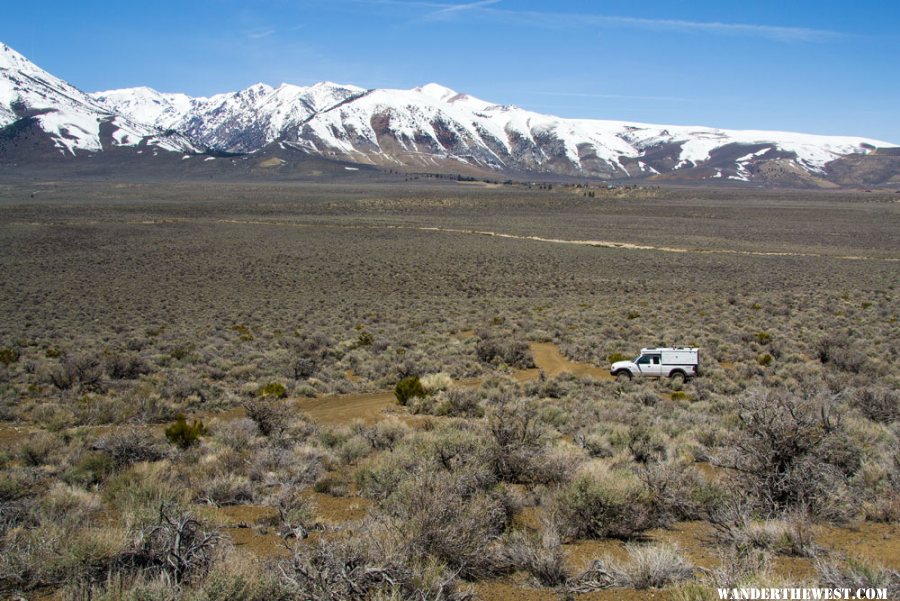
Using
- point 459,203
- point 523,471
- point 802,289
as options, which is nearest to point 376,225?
point 459,203

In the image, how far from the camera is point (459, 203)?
113438mm

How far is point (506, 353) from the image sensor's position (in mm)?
19172

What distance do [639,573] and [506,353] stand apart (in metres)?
14.2

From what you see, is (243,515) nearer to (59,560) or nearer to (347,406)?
(59,560)

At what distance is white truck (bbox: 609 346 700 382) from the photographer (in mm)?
16406

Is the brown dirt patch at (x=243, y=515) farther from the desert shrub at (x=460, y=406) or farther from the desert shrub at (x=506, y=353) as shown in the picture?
the desert shrub at (x=506, y=353)

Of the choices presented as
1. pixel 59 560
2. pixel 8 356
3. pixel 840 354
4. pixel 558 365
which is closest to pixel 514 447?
pixel 59 560

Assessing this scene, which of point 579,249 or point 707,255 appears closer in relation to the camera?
point 707,255

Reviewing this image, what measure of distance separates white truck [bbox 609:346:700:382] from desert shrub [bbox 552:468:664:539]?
418 inches

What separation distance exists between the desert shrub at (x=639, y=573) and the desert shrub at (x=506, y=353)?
1357cm

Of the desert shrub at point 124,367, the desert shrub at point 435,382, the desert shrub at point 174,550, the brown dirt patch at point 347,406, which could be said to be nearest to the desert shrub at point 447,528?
the desert shrub at point 174,550

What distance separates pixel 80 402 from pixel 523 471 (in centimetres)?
1071

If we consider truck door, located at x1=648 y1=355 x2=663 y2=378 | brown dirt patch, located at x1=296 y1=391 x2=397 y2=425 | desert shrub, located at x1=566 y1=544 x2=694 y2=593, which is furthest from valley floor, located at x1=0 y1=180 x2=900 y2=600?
truck door, located at x1=648 y1=355 x2=663 y2=378

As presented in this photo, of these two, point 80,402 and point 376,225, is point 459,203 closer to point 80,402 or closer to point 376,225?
point 376,225
